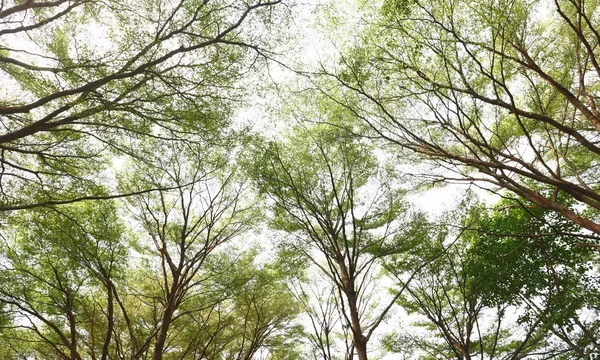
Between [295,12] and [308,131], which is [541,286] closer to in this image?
[308,131]

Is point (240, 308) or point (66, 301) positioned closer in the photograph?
point (66, 301)

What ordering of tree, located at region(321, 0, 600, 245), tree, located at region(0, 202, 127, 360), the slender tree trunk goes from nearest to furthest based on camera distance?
1. tree, located at region(321, 0, 600, 245)
2. the slender tree trunk
3. tree, located at region(0, 202, 127, 360)

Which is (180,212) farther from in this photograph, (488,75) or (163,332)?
(488,75)

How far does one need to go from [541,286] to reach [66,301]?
43.8ft

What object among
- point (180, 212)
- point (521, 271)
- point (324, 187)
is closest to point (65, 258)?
point (180, 212)

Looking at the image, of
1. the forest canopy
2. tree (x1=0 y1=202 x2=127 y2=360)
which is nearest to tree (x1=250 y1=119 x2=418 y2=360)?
the forest canopy

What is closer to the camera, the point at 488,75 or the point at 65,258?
the point at 488,75

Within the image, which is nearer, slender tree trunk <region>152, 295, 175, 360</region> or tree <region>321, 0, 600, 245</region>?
tree <region>321, 0, 600, 245</region>

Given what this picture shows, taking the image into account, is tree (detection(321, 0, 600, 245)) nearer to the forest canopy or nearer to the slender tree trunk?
the forest canopy

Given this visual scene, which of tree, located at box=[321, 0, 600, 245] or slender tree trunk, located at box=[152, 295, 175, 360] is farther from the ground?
tree, located at box=[321, 0, 600, 245]

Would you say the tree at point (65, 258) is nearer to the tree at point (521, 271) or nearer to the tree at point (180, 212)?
the tree at point (180, 212)

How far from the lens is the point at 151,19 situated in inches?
A: 217

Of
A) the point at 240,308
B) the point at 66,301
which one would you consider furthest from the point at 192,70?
the point at 240,308

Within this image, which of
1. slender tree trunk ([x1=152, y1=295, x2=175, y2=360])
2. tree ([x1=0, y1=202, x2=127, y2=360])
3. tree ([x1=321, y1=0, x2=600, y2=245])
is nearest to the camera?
tree ([x1=321, y1=0, x2=600, y2=245])
